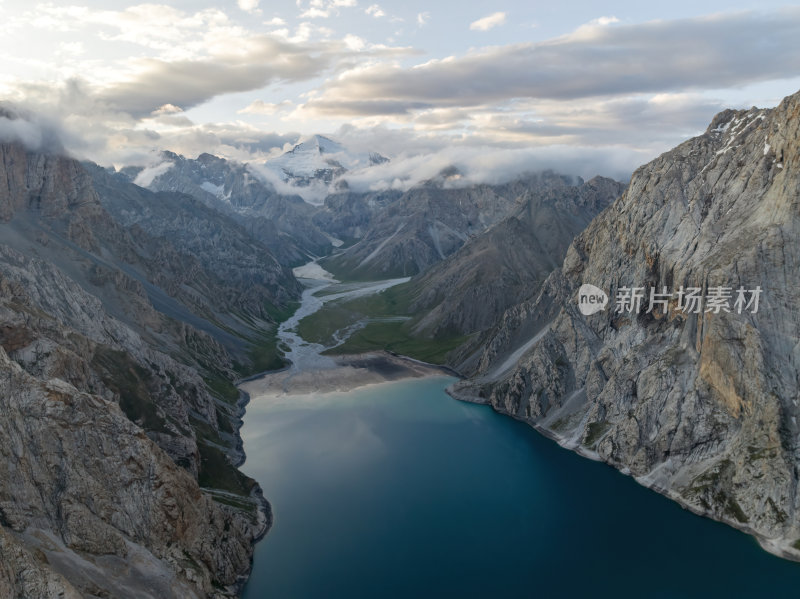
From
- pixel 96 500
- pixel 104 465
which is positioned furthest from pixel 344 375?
pixel 96 500

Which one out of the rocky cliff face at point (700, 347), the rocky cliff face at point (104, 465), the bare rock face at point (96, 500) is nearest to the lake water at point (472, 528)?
the rocky cliff face at point (700, 347)

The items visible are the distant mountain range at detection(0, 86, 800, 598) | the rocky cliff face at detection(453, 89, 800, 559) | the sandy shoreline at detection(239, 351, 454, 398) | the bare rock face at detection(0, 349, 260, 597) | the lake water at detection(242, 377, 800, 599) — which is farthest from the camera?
the sandy shoreline at detection(239, 351, 454, 398)

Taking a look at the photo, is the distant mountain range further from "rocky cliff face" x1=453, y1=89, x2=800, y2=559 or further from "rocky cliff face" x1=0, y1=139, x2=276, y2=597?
"rocky cliff face" x1=453, y1=89, x2=800, y2=559

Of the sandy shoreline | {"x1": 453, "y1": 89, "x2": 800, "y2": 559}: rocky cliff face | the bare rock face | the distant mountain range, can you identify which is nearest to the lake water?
the distant mountain range

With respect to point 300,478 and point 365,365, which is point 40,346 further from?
point 365,365

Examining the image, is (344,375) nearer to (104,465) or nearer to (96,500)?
(104,465)

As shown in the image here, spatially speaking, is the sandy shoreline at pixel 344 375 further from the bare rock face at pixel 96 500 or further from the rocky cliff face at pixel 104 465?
the bare rock face at pixel 96 500

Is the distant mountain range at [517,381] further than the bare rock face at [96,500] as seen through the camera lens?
Yes
